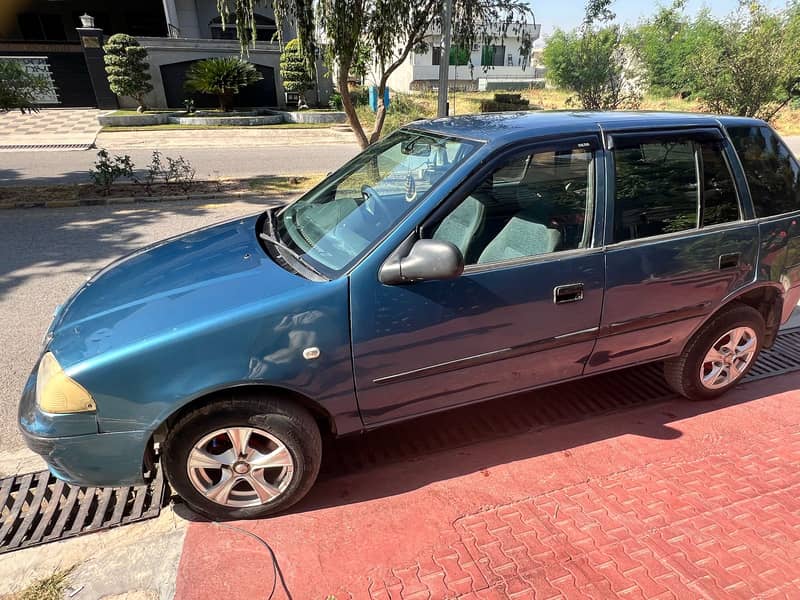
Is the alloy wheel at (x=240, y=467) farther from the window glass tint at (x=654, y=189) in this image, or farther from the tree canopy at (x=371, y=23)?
A: the tree canopy at (x=371, y=23)

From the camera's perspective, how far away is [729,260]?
2.99 meters

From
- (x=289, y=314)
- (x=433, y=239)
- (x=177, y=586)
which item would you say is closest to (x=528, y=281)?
(x=433, y=239)

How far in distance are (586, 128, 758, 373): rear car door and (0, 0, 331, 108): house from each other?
20.6 m

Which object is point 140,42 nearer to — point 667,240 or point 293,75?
point 293,75

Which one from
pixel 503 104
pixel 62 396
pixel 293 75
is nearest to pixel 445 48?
pixel 62 396

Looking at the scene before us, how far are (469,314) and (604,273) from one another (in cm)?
82

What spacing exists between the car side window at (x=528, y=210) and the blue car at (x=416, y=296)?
0.01 meters

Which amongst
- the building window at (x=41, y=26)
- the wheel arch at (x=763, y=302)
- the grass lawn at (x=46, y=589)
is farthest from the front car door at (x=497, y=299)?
the building window at (x=41, y=26)

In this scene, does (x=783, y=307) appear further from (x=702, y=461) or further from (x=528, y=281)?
(x=528, y=281)

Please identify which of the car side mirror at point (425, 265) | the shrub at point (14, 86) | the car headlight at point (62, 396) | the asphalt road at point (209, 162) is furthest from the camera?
the asphalt road at point (209, 162)

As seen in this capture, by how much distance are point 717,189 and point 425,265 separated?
2019 mm

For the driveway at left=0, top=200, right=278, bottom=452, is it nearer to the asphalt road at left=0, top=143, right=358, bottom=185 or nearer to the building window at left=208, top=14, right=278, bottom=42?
the asphalt road at left=0, top=143, right=358, bottom=185

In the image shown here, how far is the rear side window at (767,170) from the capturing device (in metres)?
3.06

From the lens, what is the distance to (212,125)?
1977 cm
